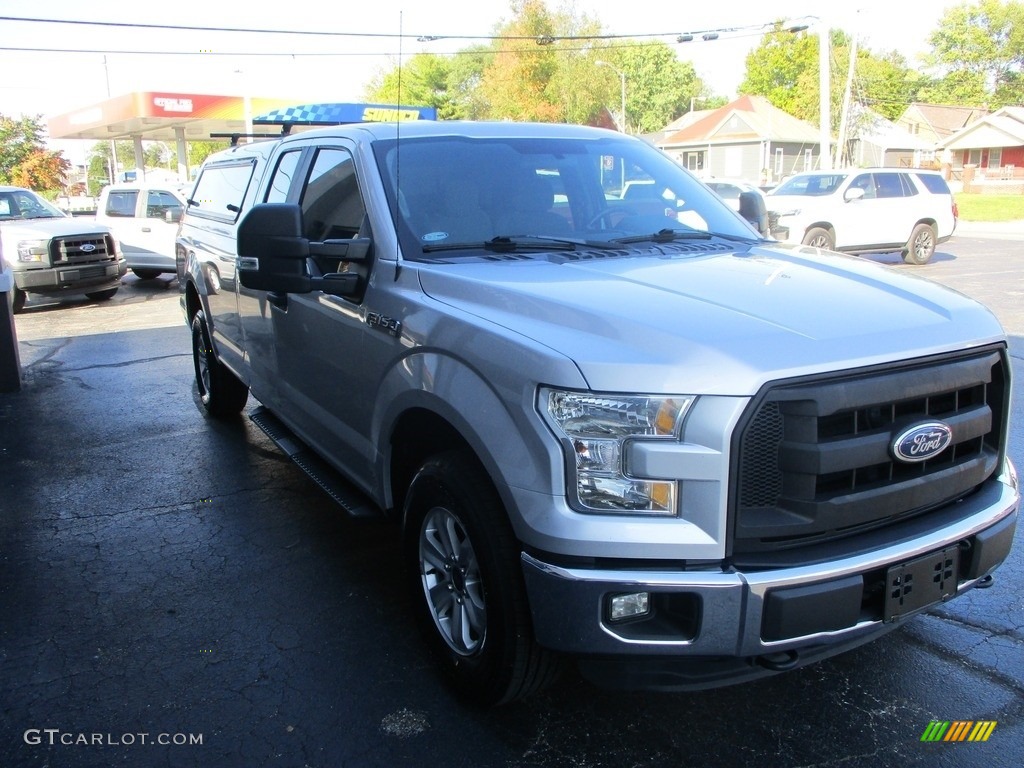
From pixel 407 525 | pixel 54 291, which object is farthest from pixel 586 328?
pixel 54 291

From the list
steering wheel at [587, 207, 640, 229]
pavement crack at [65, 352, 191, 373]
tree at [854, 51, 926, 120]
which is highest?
tree at [854, 51, 926, 120]

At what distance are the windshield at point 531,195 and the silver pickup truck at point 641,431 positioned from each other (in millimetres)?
18

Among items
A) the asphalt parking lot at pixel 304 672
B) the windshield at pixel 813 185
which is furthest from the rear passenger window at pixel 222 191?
the windshield at pixel 813 185

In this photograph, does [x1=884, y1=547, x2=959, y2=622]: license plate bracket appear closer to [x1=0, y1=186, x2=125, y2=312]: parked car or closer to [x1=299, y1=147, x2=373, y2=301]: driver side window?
[x1=299, y1=147, x2=373, y2=301]: driver side window

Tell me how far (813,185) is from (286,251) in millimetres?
15490

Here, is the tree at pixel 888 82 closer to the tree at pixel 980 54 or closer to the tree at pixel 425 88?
the tree at pixel 980 54

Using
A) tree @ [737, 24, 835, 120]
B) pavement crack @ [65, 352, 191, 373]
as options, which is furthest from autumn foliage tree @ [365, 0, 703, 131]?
tree @ [737, 24, 835, 120]

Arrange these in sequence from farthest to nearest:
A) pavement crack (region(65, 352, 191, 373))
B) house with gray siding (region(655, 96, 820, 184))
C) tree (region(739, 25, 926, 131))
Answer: tree (region(739, 25, 926, 131))
house with gray siding (region(655, 96, 820, 184))
pavement crack (region(65, 352, 191, 373))

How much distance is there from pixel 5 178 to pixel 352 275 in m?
49.7

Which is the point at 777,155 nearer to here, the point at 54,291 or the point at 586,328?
the point at 54,291

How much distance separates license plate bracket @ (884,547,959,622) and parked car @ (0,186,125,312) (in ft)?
43.1

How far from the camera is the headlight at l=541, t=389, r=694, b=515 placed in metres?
2.36

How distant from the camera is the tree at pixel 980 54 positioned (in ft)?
269

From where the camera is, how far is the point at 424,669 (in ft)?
10.9
